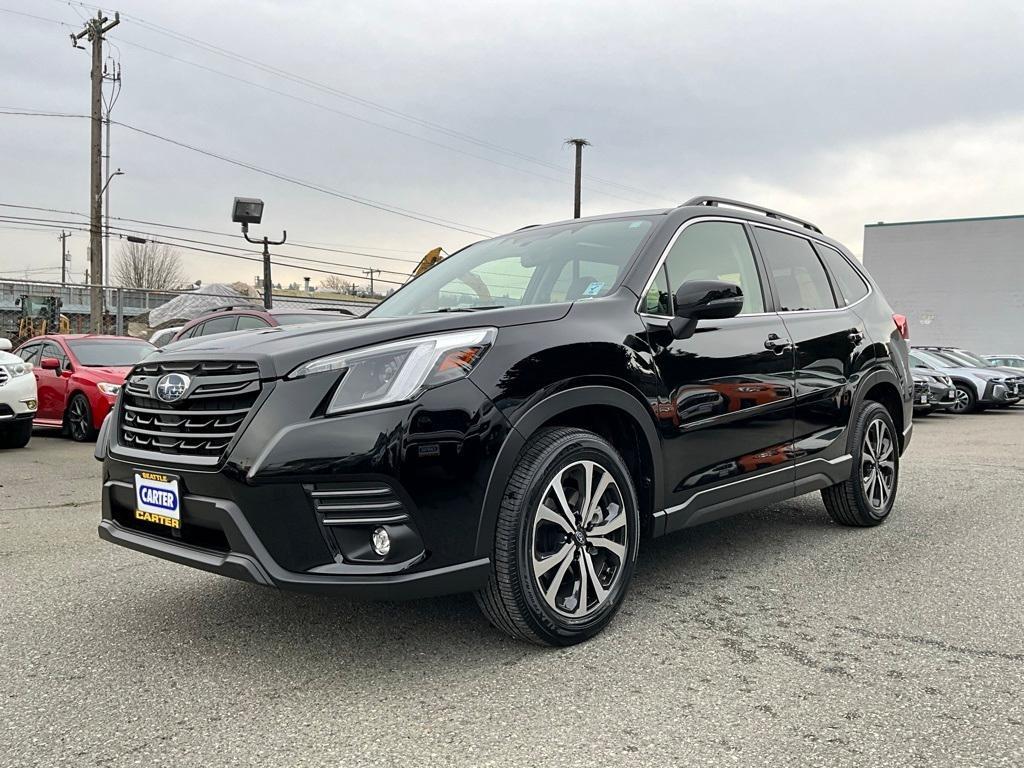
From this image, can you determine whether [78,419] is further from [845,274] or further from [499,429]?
[499,429]

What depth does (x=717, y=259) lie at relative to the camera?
420 centimetres

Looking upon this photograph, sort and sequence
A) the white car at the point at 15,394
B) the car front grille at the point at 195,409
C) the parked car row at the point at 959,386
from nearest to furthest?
the car front grille at the point at 195,409
the white car at the point at 15,394
the parked car row at the point at 959,386

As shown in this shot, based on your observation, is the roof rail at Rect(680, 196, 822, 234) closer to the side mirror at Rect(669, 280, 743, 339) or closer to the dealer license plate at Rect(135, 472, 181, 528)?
the side mirror at Rect(669, 280, 743, 339)

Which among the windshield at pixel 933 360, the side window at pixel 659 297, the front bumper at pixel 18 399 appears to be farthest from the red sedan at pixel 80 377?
the windshield at pixel 933 360

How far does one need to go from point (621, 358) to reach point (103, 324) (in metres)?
20.9

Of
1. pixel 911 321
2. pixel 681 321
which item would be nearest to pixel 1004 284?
pixel 911 321

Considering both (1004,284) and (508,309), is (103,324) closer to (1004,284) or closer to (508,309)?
(508,309)

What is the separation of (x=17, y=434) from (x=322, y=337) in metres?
8.85

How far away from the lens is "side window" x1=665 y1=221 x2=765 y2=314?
12.8 feet

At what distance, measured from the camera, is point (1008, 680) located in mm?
2812

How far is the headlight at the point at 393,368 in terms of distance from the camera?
8.98 feet

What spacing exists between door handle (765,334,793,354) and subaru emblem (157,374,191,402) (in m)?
2.69

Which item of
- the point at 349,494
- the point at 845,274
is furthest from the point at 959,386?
the point at 349,494

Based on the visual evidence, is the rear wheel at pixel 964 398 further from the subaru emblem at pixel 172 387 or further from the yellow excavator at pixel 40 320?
the yellow excavator at pixel 40 320
